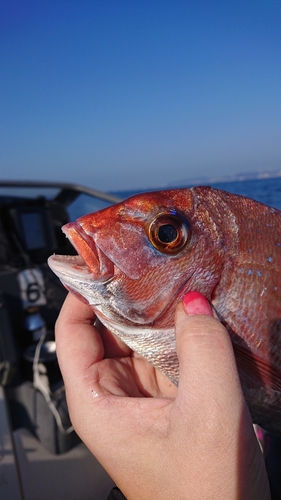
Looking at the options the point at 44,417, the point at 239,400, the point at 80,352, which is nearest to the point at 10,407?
the point at 44,417

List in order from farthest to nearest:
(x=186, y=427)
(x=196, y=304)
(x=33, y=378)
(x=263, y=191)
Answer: (x=263, y=191) → (x=33, y=378) → (x=196, y=304) → (x=186, y=427)

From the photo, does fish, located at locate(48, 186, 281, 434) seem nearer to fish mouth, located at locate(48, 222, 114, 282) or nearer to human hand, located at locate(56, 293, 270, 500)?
fish mouth, located at locate(48, 222, 114, 282)

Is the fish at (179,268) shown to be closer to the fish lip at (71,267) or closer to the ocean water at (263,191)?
the fish lip at (71,267)

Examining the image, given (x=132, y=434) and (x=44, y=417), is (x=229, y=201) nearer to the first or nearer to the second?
(x=132, y=434)

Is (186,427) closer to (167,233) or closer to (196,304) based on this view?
(196,304)

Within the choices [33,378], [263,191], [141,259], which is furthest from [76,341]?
[263,191]

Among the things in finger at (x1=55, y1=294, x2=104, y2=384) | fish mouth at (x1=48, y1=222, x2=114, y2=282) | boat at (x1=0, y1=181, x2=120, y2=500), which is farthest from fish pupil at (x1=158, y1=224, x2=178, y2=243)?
boat at (x1=0, y1=181, x2=120, y2=500)

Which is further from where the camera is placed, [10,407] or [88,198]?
[88,198]
